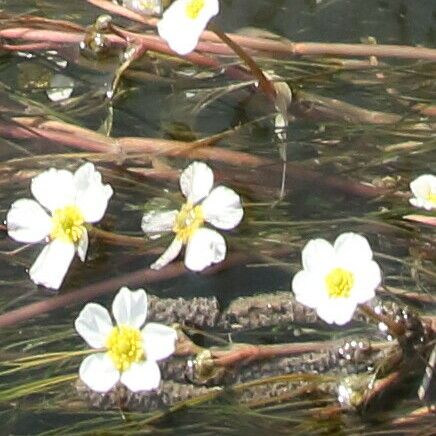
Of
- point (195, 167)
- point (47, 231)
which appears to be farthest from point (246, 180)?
point (47, 231)

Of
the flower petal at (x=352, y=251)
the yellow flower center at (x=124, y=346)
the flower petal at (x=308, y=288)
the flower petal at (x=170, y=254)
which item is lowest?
the yellow flower center at (x=124, y=346)

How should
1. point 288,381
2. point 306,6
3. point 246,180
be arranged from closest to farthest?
point 288,381 → point 246,180 → point 306,6

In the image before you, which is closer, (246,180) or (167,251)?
(167,251)

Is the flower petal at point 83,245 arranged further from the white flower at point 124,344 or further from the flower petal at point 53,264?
the white flower at point 124,344

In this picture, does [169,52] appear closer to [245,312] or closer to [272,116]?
[272,116]

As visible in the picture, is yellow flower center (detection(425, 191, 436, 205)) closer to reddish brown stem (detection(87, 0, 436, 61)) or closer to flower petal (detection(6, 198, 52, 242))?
reddish brown stem (detection(87, 0, 436, 61))

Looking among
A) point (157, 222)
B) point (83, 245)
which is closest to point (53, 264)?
point (83, 245)

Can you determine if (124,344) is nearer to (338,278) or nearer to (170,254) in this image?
(170,254)

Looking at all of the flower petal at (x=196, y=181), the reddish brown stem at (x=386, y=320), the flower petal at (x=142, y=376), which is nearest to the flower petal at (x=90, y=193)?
the flower petal at (x=196, y=181)
